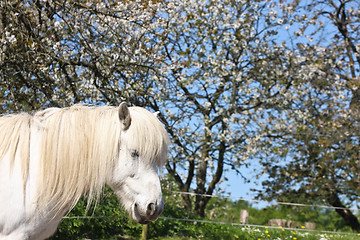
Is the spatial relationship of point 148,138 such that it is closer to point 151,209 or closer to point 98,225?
point 151,209

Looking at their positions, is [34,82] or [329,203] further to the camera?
[329,203]

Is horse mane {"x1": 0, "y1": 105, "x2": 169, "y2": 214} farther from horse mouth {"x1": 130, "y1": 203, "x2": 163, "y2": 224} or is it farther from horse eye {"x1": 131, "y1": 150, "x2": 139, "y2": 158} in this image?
horse mouth {"x1": 130, "y1": 203, "x2": 163, "y2": 224}

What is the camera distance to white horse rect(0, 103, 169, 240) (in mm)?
2357

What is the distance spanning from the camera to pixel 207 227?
6965 millimetres

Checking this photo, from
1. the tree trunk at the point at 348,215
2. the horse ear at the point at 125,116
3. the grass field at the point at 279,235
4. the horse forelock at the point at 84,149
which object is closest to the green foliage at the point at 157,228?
the grass field at the point at 279,235

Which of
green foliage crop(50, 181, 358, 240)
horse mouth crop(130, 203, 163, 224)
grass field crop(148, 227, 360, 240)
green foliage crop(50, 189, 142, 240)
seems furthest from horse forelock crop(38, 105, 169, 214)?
grass field crop(148, 227, 360, 240)

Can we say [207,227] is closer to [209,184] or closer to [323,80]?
[209,184]

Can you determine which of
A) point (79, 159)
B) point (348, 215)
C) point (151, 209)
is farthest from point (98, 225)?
point (348, 215)

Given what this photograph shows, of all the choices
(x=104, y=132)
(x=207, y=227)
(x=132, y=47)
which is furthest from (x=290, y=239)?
(x=104, y=132)

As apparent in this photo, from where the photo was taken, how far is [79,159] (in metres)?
2.48

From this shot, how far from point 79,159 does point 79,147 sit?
0.07 meters

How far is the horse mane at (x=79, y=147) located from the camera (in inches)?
95.3

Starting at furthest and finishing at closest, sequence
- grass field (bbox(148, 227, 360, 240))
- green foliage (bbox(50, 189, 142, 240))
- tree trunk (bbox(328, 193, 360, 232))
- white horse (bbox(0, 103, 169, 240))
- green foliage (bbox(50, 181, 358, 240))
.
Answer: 1. tree trunk (bbox(328, 193, 360, 232))
2. grass field (bbox(148, 227, 360, 240))
3. green foliage (bbox(50, 181, 358, 240))
4. green foliage (bbox(50, 189, 142, 240))
5. white horse (bbox(0, 103, 169, 240))

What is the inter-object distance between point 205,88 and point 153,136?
587 centimetres
